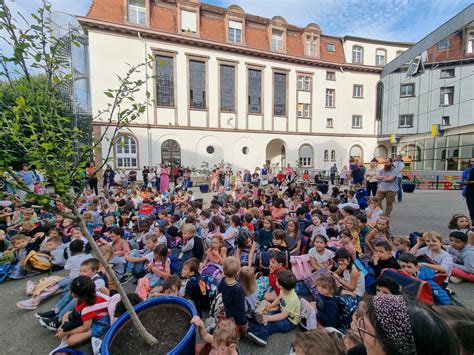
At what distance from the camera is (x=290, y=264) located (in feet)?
13.5

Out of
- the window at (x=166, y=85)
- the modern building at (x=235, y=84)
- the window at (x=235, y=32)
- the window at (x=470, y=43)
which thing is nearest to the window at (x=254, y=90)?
the modern building at (x=235, y=84)

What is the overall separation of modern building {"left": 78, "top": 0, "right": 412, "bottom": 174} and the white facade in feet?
0.28

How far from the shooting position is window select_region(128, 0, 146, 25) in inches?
705

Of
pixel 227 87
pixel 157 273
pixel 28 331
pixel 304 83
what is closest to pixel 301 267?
pixel 157 273

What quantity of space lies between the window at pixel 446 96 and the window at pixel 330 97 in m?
9.47

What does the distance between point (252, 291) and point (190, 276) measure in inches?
41.8

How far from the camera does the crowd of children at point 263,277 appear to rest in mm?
2148

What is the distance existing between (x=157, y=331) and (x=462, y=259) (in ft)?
16.6

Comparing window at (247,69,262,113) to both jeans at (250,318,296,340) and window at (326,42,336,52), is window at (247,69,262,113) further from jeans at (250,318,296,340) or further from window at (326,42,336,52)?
jeans at (250,318,296,340)

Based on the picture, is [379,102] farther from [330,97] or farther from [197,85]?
[197,85]

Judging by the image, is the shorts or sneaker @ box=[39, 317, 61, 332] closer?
the shorts

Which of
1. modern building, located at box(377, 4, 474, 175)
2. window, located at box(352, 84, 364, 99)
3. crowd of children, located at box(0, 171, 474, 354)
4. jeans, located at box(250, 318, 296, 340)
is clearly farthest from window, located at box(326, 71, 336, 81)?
jeans, located at box(250, 318, 296, 340)

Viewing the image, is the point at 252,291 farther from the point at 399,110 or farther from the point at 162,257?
the point at 399,110

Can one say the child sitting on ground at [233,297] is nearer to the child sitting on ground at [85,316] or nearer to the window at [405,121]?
the child sitting on ground at [85,316]
